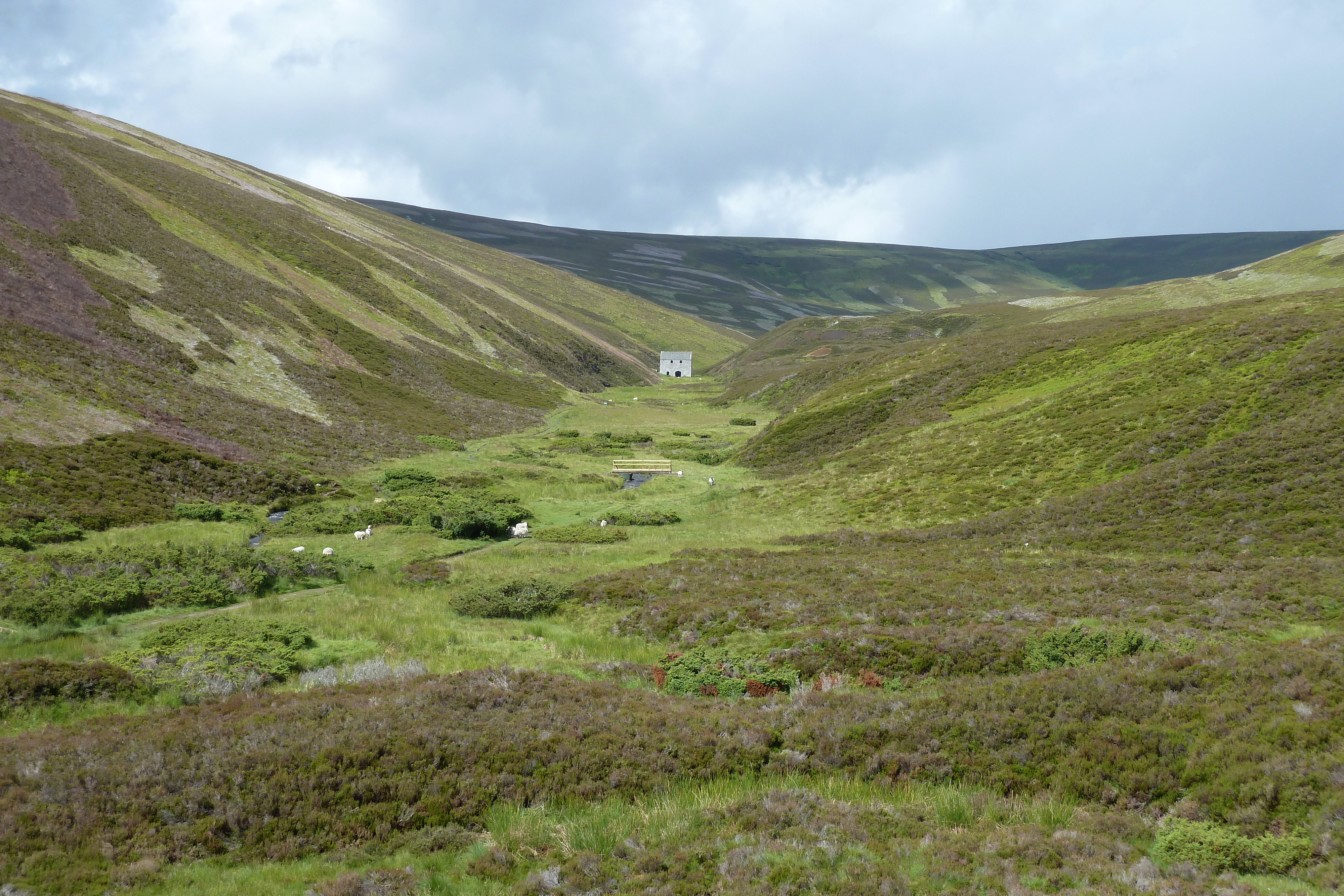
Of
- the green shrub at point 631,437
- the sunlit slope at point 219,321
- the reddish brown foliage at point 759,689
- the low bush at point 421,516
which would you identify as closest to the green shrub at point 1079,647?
the reddish brown foliage at point 759,689

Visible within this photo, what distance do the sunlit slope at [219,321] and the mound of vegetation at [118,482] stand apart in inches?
61.7

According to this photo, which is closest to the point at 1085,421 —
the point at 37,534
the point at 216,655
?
the point at 216,655

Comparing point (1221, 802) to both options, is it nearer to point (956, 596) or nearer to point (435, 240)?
point (956, 596)

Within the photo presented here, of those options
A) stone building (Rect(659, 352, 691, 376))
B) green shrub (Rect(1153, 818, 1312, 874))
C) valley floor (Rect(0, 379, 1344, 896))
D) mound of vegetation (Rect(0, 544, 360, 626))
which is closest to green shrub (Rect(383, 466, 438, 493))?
mound of vegetation (Rect(0, 544, 360, 626))

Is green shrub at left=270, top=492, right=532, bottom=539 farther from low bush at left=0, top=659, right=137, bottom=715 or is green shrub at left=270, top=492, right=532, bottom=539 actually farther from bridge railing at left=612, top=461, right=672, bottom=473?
low bush at left=0, top=659, right=137, bottom=715

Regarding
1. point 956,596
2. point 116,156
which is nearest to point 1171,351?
point 956,596

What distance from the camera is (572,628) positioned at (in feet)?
63.1

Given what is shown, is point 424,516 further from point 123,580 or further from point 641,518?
point 123,580

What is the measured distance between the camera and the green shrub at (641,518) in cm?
3391

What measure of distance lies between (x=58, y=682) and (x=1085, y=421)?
4031 cm

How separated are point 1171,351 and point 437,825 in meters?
45.8

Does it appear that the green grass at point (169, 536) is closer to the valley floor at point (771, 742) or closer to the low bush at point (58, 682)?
the valley floor at point (771, 742)

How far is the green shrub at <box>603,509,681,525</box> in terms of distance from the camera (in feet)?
111

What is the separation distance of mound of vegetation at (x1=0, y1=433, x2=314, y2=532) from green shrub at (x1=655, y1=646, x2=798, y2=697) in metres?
21.0
